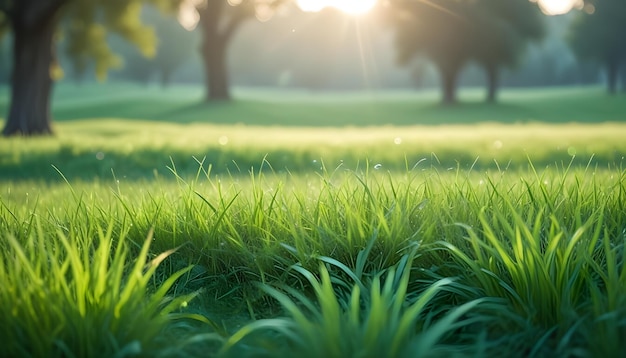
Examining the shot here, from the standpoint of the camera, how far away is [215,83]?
101 ft

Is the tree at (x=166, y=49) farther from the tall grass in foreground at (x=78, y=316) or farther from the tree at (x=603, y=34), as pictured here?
the tall grass in foreground at (x=78, y=316)

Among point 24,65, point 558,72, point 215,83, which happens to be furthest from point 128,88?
point 558,72

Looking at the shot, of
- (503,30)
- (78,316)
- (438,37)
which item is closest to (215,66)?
(438,37)

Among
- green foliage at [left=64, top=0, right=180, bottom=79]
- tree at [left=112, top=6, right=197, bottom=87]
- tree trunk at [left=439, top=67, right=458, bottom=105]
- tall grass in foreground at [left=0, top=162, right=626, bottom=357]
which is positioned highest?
tree at [left=112, top=6, right=197, bottom=87]

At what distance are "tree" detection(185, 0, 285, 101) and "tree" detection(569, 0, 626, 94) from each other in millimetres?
28758

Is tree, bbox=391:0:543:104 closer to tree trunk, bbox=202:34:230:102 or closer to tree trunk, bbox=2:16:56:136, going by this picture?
tree trunk, bbox=202:34:230:102

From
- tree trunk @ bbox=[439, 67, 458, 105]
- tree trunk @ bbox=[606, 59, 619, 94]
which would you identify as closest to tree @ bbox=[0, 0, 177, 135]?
tree trunk @ bbox=[439, 67, 458, 105]

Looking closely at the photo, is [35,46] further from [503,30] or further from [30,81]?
[503,30]

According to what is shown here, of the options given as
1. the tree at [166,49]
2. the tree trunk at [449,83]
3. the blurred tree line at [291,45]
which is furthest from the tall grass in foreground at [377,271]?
the tree at [166,49]

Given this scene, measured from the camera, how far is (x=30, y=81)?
47.9 feet

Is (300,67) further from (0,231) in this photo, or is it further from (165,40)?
(0,231)

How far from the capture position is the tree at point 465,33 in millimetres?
33812

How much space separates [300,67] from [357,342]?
2823 inches

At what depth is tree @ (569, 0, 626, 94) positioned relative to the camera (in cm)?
4362
